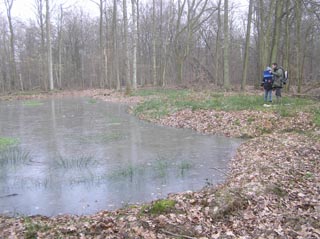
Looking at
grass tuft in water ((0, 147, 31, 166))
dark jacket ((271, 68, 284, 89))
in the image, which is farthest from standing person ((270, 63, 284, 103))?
grass tuft in water ((0, 147, 31, 166))

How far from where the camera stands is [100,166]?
321 inches

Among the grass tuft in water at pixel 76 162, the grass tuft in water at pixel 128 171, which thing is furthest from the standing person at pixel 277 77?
the grass tuft in water at pixel 76 162

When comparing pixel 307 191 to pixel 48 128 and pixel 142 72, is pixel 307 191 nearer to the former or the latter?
pixel 48 128

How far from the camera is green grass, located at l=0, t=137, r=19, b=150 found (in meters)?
10.4

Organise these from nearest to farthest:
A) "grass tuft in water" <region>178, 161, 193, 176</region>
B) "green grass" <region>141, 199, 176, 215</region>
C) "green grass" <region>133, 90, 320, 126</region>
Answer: "green grass" <region>141, 199, 176, 215</region> → "grass tuft in water" <region>178, 161, 193, 176</region> → "green grass" <region>133, 90, 320, 126</region>

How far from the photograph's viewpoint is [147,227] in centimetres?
476

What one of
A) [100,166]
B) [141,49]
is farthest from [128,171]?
[141,49]

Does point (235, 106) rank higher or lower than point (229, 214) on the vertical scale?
higher

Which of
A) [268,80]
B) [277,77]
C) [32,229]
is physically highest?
[277,77]

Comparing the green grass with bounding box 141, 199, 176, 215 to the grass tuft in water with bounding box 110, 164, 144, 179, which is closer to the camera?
the green grass with bounding box 141, 199, 176, 215

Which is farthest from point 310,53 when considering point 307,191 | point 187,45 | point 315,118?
point 307,191

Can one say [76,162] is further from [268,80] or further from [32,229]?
[268,80]

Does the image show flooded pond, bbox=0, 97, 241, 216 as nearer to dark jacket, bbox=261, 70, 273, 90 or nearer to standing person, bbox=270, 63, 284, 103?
dark jacket, bbox=261, 70, 273, 90

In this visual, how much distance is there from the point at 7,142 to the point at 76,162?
12.1 ft
